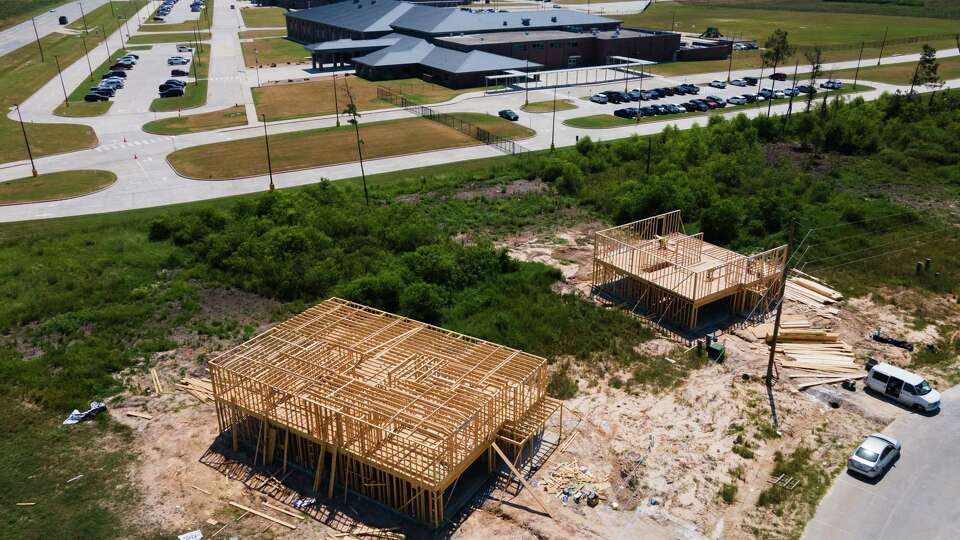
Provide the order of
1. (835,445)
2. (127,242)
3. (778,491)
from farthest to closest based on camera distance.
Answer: (127,242) → (835,445) → (778,491)

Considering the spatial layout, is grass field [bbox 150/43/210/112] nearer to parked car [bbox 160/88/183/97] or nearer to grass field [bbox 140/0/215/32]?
parked car [bbox 160/88/183/97]

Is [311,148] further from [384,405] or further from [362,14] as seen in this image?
[362,14]

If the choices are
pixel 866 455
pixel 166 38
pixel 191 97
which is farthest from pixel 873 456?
pixel 166 38

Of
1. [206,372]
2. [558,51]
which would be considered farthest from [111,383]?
[558,51]

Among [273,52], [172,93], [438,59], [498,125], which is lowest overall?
[498,125]

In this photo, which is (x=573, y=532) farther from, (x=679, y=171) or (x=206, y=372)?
(x=679, y=171)

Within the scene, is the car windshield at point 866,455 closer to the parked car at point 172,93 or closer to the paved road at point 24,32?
the parked car at point 172,93
